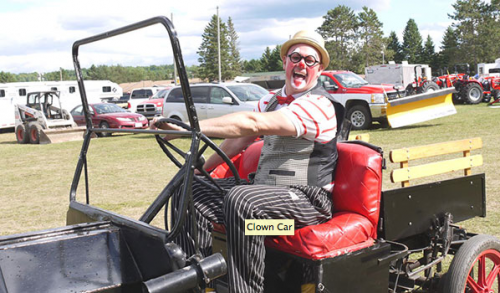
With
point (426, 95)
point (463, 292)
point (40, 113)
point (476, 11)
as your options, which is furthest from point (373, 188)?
point (476, 11)

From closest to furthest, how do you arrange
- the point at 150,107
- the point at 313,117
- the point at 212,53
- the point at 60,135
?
the point at 313,117 → the point at 60,135 → the point at 150,107 → the point at 212,53

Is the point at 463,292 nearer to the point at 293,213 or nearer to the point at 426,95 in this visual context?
the point at 293,213

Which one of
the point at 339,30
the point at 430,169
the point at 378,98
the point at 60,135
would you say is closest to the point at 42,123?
the point at 60,135

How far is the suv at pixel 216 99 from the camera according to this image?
1390 centimetres

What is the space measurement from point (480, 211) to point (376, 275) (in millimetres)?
1206

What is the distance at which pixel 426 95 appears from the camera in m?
13.1

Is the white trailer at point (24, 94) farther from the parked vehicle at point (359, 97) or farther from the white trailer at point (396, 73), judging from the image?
the white trailer at point (396, 73)

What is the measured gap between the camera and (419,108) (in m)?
13.2

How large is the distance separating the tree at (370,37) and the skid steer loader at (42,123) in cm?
5782

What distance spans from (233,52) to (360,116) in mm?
65271

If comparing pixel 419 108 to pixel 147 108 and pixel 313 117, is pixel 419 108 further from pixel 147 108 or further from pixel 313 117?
pixel 147 108

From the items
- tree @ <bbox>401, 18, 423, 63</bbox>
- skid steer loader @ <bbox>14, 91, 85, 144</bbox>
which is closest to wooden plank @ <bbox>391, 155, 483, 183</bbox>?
skid steer loader @ <bbox>14, 91, 85, 144</bbox>

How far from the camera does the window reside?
46.8 feet

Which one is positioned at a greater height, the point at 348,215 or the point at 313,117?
the point at 313,117
